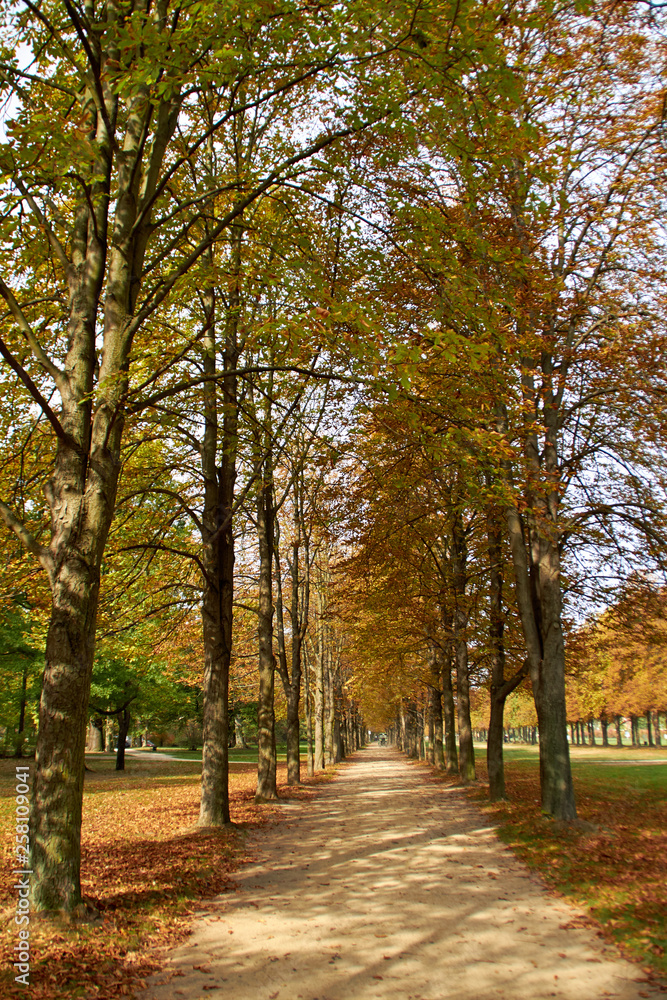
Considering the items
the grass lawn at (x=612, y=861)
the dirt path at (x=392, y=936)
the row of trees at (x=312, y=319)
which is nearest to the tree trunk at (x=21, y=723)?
the row of trees at (x=312, y=319)

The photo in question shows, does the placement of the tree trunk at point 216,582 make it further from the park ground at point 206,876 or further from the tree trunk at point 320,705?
the tree trunk at point 320,705

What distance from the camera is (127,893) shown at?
20.7 ft

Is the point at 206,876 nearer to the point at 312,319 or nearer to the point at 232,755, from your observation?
the point at 312,319

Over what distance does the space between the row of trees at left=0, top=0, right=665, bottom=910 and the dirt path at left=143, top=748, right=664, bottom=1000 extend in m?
1.72

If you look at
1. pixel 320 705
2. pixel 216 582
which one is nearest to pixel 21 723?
pixel 320 705

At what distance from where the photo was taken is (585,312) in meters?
10.8

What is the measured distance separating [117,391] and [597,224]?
31.5ft

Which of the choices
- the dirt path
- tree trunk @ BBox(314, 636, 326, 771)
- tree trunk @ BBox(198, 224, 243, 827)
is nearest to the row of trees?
tree trunk @ BBox(198, 224, 243, 827)

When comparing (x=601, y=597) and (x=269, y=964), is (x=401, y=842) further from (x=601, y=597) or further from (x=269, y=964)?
(x=601, y=597)

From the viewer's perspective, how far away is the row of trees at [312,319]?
18.7ft

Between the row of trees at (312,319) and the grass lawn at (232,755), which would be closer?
the row of trees at (312,319)

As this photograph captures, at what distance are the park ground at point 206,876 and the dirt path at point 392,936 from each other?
14 cm

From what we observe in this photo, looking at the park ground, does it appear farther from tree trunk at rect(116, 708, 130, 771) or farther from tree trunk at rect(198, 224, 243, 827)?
tree trunk at rect(116, 708, 130, 771)

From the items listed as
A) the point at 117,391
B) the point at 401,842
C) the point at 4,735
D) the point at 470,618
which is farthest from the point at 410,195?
the point at 4,735
